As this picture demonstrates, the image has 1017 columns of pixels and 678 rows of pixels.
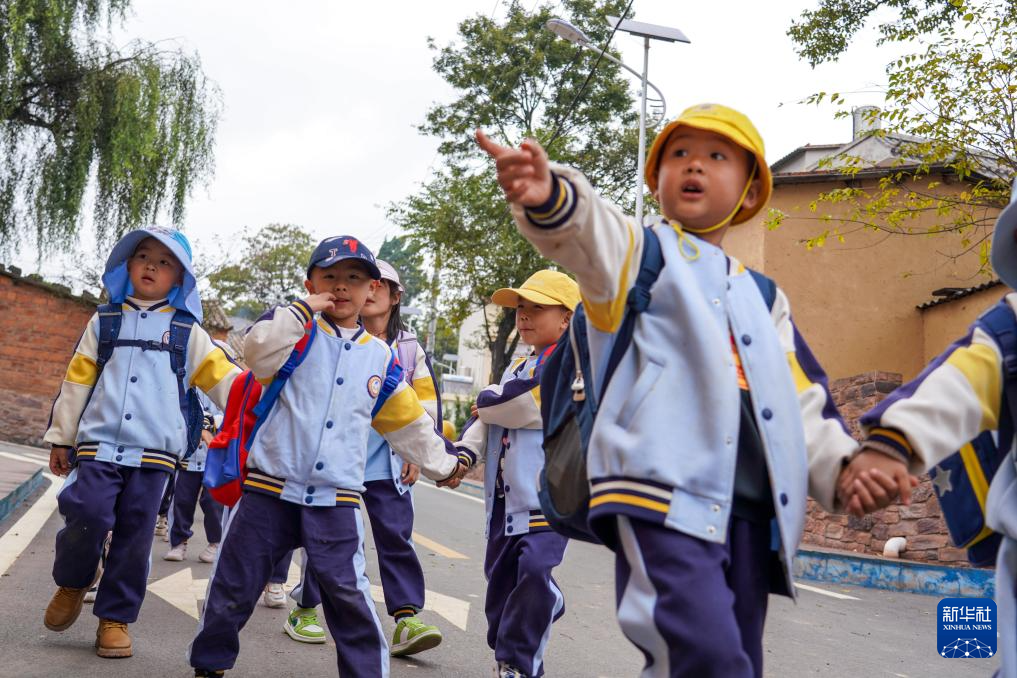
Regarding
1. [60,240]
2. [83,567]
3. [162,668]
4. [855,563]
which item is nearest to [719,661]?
[162,668]

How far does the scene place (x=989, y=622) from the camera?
4555 mm

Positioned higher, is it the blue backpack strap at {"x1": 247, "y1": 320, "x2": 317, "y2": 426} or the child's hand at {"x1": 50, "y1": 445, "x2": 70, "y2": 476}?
the blue backpack strap at {"x1": 247, "y1": 320, "x2": 317, "y2": 426}

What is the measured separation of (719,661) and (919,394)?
2.65 ft

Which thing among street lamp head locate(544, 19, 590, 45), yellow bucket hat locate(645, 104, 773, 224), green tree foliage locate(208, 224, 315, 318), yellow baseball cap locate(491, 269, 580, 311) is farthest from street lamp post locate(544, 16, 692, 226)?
green tree foliage locate(208, 224, 315, 318)

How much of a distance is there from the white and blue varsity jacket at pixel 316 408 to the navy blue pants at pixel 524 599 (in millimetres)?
808

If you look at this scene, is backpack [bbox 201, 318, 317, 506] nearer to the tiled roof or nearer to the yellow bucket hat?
the yellow bucket hat

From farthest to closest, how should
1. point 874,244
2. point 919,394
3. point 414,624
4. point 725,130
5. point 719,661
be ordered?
point 874,244, point 414,624, point 725,130, point 919,394, point 719,661

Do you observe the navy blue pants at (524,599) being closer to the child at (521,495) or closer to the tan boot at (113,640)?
the child at (521,495)

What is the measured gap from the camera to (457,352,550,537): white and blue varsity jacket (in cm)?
486

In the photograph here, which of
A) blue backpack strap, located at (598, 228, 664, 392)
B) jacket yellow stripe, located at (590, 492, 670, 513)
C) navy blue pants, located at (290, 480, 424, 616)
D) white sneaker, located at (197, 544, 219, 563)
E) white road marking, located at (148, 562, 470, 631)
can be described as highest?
blue backpack strap, located at (598, 228, 664, 392)

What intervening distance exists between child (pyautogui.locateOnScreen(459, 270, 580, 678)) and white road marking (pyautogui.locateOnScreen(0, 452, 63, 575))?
10.6 feet

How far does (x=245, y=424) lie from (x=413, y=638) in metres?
1.53

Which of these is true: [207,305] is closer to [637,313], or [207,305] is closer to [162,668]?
[162,668]

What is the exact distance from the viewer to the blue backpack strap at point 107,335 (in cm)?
504
